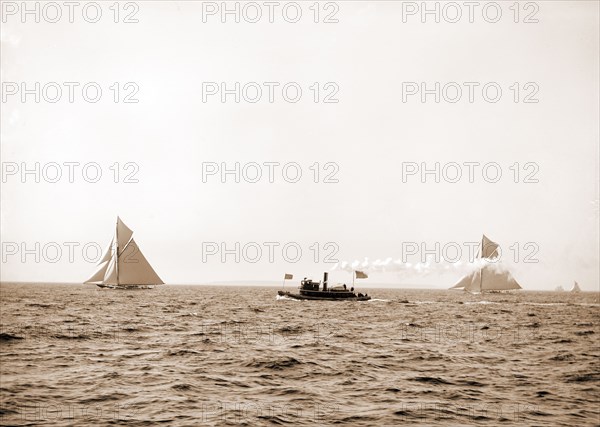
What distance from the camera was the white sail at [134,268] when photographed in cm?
10225

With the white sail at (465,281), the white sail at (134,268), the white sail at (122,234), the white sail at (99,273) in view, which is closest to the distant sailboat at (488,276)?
the white sail at (465,281)

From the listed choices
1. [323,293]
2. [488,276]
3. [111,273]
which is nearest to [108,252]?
[111,273]

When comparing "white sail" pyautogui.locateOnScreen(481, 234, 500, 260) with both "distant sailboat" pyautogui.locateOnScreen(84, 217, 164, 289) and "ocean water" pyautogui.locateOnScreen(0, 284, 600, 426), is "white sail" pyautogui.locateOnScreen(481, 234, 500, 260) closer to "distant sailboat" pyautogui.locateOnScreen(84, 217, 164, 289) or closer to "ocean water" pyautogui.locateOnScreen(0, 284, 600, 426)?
"distant sailboat" pyautogui.locateOnScreen(84, 217, 164, 289)

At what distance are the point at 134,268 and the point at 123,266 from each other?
89.2 inches

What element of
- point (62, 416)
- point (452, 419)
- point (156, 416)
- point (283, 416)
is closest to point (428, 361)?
point (452, 419)

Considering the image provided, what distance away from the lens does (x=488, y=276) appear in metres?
119

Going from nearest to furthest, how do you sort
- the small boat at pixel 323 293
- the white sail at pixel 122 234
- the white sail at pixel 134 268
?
the small boat at pixel 323 293, the white sail at pixel 134 268, the white sail at pixel 122 234

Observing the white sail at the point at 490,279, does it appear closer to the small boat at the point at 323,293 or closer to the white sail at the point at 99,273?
the small boat at the point at 323,293

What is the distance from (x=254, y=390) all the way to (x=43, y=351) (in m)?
12.2

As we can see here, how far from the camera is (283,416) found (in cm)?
1506

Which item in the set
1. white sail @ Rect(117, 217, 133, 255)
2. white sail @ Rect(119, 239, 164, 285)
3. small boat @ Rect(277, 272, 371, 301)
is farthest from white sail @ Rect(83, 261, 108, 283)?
small boat @ Rect(277, 272, 371, 301)

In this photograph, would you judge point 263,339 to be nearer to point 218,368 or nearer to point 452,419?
point 218,368

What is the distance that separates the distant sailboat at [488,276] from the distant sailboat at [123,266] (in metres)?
68.3

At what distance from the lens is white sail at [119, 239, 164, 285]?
10225cm
